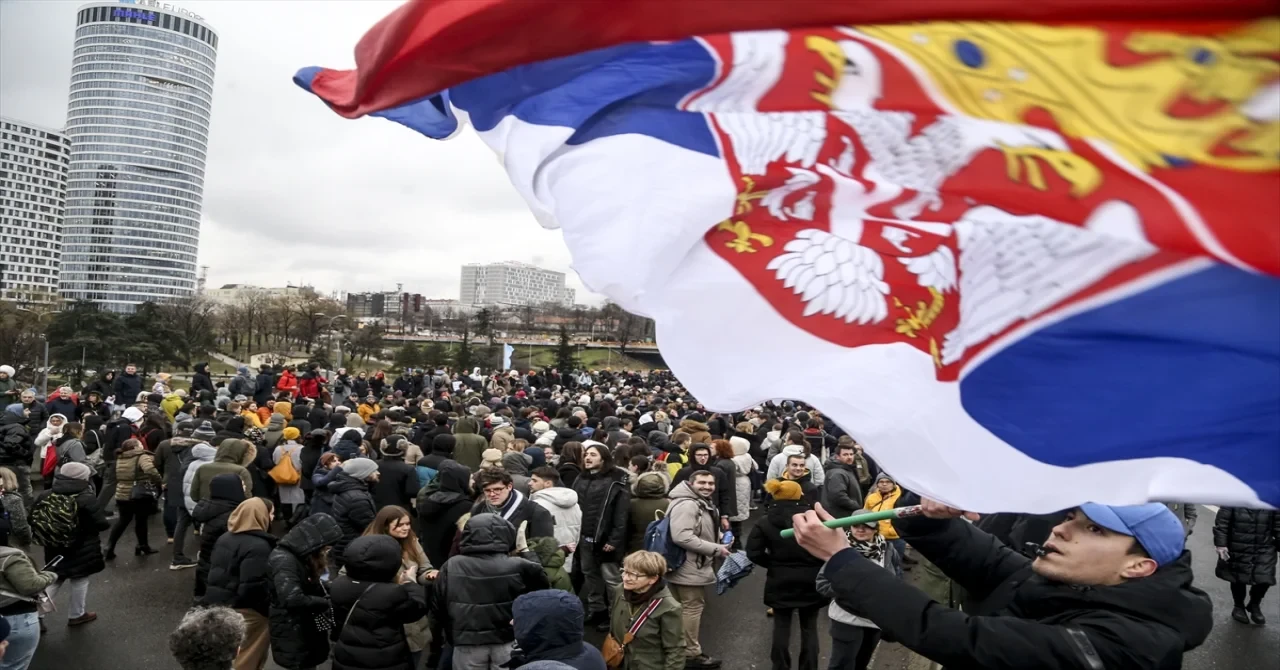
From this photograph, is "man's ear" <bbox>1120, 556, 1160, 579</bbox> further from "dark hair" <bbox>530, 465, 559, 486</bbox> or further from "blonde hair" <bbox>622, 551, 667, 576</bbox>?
"dark hair" <bbox>530, 465, 559, 486</bbox>

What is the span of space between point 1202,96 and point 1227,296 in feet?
1.72

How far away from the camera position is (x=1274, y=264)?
165cm

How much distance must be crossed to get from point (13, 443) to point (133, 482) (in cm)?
254

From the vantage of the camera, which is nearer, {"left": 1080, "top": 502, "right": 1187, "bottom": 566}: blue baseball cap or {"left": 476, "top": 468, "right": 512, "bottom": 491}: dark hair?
{"left": 1080, "top": 502, "right": 1187, "bottom": 566}: blue baseball cap

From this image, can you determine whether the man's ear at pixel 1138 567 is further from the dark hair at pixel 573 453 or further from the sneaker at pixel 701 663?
the dark hair at pixel 573 453

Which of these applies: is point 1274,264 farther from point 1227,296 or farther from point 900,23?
point 900,23

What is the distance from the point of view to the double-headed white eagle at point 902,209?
73.5 inches

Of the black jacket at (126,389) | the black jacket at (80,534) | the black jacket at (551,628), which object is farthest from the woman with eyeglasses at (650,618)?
the black jacket at (126,389)

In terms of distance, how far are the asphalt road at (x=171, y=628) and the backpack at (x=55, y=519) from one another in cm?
88

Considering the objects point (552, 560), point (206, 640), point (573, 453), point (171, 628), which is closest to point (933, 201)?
point (206, 640)

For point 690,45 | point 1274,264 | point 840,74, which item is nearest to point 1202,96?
point 1274,264

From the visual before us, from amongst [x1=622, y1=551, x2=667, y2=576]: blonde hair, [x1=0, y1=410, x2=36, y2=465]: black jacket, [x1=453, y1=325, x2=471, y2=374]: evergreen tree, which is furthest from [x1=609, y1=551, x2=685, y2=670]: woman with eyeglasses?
[x1=453, y1=325, x2=471, y2=374]: evergreen tree

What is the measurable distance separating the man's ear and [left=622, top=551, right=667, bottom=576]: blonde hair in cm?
276

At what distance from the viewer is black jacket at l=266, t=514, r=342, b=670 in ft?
15.0
